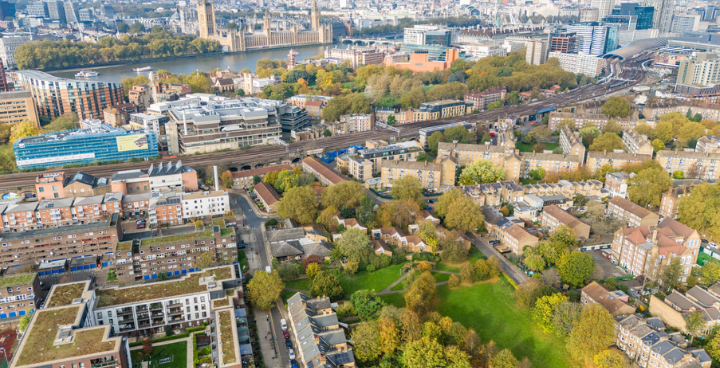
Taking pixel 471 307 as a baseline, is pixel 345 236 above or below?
above

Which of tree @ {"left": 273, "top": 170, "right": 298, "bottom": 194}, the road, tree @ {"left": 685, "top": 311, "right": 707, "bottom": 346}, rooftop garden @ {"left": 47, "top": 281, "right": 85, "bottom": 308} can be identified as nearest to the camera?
tree @ {"left": 685, "top": 311, "right": 707, "bottom": 346}

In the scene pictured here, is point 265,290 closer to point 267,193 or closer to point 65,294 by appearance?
point 65,294

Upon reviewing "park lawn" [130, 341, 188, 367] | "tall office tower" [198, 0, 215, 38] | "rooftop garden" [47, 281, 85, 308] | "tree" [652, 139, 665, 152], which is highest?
"tall office tower" [198, 0, 215, 38]

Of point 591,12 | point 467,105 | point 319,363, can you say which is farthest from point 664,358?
point 591,12

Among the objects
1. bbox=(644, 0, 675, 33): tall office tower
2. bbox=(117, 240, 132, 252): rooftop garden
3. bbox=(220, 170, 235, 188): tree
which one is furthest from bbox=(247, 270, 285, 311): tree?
bbox=(644, 0, 675, 33): tall office tower

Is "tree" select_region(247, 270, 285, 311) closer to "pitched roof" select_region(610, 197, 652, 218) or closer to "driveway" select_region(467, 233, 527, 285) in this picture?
"driveway" select_region(467, 233, 527, 285)

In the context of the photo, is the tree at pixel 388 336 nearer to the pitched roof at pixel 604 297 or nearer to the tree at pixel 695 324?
the pitched roof at pixel 604 297

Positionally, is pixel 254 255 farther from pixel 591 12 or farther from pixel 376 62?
pixel 591 12
